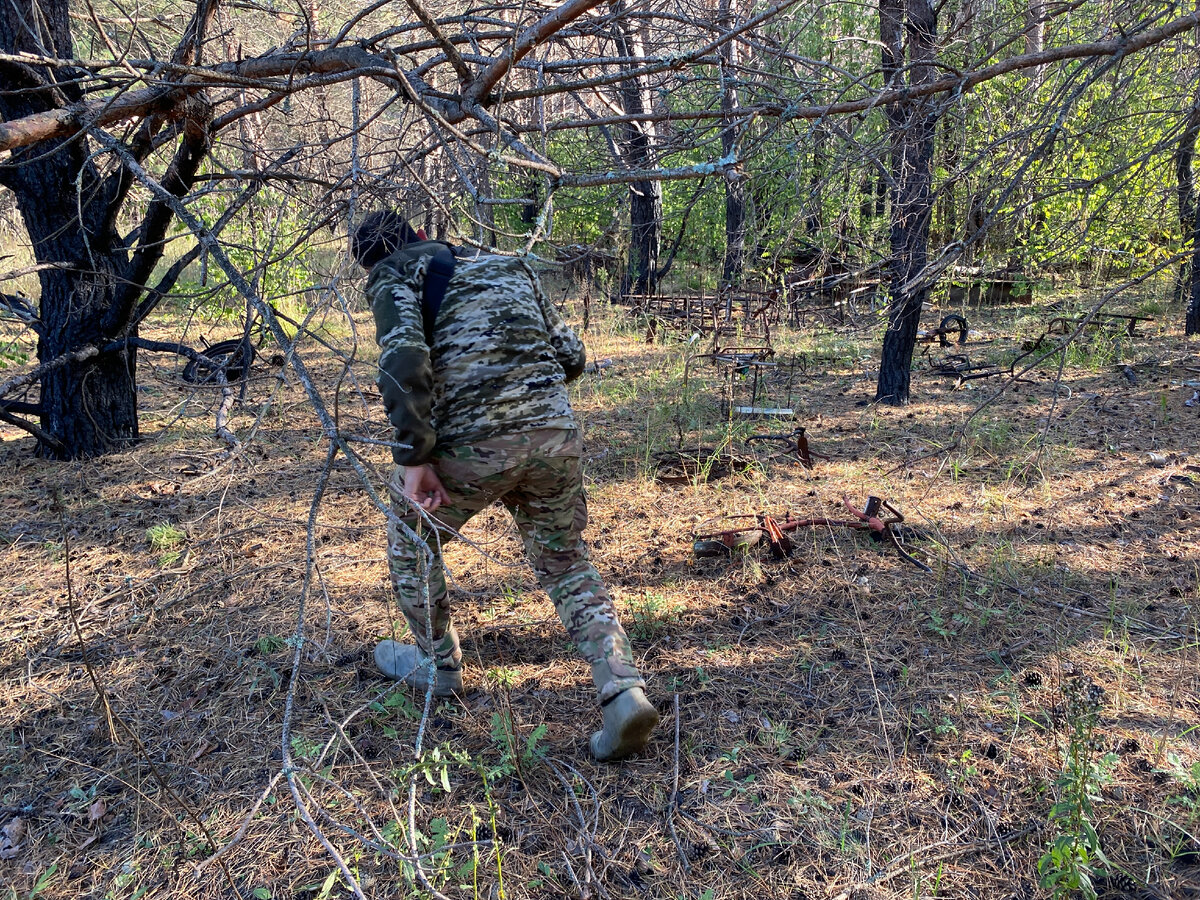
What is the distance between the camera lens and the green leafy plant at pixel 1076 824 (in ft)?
6.66

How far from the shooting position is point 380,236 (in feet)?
9.56

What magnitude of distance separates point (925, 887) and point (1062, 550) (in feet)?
8.44

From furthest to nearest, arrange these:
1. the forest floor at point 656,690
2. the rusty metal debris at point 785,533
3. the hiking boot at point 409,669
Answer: the rusty metal debris at point 785,533
the hiking boot at point 409,669
the forest floor at point 656,690

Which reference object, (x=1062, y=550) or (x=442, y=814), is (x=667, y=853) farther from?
(x=1062, y=550)

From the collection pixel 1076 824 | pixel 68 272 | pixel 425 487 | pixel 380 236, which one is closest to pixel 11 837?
pixel 425 487

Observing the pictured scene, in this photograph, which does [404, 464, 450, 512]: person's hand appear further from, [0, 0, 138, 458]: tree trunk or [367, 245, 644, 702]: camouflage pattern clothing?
[0, 0, 138, 458]: tree trunk

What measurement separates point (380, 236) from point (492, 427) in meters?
0.91

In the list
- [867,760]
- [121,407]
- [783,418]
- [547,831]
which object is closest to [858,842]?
[867,760]

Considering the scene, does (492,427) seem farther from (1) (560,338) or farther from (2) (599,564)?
(2) (599,564)

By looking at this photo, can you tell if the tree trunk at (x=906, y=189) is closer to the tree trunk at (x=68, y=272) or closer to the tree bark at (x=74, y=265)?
the tree bark at (x=74, y=265)

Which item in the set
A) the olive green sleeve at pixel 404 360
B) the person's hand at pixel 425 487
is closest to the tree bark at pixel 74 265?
the olive green sleeve at pixel 404 360

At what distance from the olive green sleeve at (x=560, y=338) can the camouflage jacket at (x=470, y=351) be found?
0.14 m

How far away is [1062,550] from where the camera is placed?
405 cm

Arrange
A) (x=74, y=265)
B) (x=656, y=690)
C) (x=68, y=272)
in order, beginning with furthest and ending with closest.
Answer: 1. (x=68, y=272)
2. (x=74, y=265)
3. (x=656, y=690)
